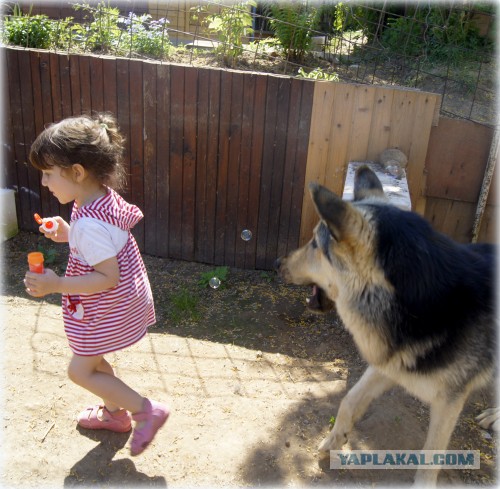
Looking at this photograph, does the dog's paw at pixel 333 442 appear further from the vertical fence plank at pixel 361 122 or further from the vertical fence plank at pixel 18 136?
the vertical fence plank at pixel 18 136

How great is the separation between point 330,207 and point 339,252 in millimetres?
359

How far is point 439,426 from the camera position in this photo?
2.96m

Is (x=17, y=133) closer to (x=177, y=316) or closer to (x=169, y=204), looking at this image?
(x=169, y=204)

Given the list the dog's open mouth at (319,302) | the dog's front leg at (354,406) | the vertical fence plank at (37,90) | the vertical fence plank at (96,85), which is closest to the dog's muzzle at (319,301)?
the dog's open mouth at (319,302)

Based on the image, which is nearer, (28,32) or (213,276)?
(213,276)

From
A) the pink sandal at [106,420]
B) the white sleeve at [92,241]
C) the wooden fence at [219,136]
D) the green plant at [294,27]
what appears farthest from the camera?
the green plant at [294,27]

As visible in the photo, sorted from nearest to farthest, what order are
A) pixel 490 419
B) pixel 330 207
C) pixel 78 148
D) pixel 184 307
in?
1. pixel 330 207
2. pixel 78 148
3. pixel 490 419
4. pixel 184 307

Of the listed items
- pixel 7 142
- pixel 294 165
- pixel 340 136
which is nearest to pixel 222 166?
pixel 294 165

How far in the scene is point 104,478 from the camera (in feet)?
10.2

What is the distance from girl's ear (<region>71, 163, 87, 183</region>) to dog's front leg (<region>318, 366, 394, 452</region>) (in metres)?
2.08

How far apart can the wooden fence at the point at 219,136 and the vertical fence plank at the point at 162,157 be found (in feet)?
0.04

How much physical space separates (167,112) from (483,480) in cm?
450

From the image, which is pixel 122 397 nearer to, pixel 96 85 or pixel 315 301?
pixel 315 301

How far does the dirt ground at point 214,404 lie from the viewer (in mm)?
3189
